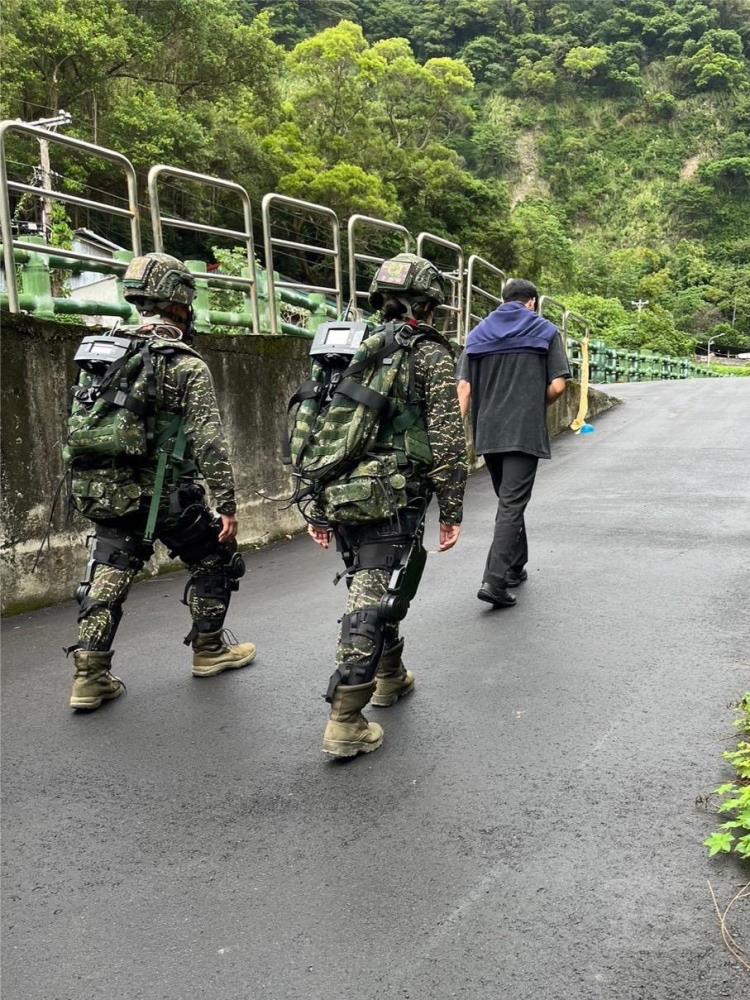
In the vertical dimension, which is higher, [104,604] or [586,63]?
[586,63]

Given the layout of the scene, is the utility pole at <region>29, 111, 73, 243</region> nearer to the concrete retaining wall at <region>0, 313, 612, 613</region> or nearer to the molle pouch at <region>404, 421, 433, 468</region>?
the concrete retaining wall at <region>0, 313, 612, 613</region>

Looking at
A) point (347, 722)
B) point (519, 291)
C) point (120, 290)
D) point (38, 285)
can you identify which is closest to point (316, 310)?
point (120, 290)

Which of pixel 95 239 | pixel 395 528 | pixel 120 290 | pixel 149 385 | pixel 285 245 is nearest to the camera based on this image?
pixel 395 528

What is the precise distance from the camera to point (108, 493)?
13.0 ft

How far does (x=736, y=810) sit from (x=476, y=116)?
10479 centimetres

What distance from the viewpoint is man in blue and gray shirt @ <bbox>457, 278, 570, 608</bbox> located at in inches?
211

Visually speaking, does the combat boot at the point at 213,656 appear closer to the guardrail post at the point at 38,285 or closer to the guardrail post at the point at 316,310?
the guardrail post at the point at 38,285

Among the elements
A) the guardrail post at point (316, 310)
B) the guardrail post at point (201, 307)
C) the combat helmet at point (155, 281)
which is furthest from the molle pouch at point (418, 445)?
the guardrail post at point (316, 310)

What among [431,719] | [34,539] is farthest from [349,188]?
[431,719]

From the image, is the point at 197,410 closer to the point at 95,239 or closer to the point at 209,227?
the point at 209,227

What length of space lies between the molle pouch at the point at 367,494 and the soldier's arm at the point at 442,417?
0.62ft

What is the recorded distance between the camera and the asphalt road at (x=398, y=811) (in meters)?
2.29

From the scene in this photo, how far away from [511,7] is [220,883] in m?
132

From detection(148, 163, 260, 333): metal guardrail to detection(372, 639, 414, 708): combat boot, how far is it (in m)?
3.80
